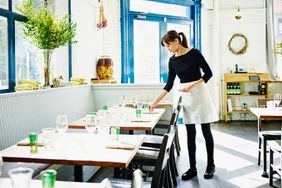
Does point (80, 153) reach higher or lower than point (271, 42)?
lower

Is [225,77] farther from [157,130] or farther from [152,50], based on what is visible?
[157,130]

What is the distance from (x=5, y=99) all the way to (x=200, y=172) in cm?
254

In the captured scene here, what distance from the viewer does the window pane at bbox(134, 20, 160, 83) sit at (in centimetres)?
802

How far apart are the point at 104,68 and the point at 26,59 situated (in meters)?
1.96

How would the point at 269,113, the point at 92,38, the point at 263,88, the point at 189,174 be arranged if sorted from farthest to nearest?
the point at 263,88, the point at 92,38, the point at 269,113, the point at 189,174

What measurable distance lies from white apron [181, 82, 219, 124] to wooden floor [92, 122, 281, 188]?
0.74 metres

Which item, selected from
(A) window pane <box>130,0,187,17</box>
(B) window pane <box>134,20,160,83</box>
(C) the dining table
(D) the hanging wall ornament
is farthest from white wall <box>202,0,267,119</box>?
(C) the dining table

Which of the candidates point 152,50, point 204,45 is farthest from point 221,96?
point 152,50

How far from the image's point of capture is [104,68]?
6328 mm

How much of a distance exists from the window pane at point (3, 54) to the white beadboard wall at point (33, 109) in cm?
58

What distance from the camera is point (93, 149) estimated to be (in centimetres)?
229

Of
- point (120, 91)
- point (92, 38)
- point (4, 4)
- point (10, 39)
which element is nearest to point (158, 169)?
point (10, 39)

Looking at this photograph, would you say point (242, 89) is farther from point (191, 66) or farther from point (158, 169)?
point (158, 169)

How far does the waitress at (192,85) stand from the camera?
3.75 meters
